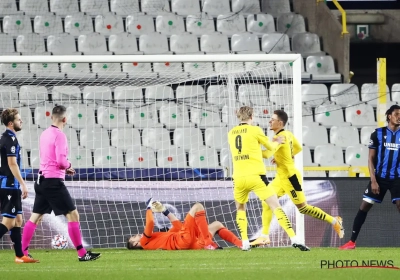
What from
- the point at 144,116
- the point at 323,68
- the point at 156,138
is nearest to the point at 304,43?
the point at 323,68

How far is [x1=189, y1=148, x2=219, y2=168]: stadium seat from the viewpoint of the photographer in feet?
49.3

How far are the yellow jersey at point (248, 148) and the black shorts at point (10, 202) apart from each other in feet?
8.52

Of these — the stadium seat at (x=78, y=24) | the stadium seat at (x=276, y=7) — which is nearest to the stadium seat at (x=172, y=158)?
the stadium seat at (x=78, y=24)

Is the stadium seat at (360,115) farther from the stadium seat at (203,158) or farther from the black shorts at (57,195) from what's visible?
the black shorts at (57,195)

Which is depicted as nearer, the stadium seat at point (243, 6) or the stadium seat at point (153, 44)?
the stadium seat at point (153, 44)

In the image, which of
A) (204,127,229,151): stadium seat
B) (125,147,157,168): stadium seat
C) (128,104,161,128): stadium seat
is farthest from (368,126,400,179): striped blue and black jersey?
(128,104,161,128): stadium seat

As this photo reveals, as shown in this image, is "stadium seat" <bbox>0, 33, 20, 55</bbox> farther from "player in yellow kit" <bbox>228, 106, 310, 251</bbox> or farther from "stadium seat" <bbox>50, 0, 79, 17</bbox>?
"player in yellow kit" <bbox>228, 106, 310, 251</bbox>

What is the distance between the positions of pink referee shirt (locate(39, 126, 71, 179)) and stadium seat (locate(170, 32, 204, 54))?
25.3ft

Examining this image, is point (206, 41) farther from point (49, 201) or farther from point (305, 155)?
point (49, 201)

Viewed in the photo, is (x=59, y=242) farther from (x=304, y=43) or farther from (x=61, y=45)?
(x=304, y=43)

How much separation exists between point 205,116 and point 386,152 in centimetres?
426

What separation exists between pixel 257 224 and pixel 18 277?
237 inches

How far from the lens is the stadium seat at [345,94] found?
17.5m

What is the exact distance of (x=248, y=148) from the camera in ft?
36.6
